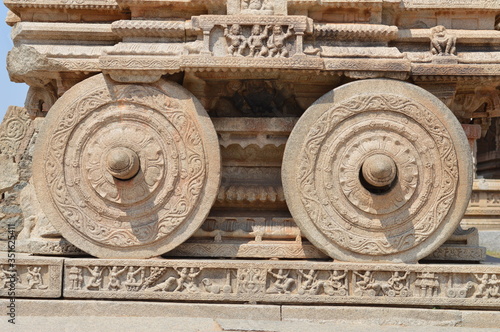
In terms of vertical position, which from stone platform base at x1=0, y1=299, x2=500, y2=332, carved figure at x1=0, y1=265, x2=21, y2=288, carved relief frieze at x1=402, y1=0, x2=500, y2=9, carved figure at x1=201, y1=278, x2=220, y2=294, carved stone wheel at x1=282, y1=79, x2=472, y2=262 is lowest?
stone platform base at x1=0, y1=299, x2=500, y2=332

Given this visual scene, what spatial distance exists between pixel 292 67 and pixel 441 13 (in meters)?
1.73

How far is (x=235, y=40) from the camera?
5109 mm

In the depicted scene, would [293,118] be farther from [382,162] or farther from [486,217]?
[486,217]

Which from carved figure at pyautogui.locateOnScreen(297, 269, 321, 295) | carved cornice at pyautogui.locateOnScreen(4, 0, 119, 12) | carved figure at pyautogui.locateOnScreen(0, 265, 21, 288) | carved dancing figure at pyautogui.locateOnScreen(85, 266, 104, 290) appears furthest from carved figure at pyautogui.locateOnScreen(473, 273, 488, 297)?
carved cornice at pyautogui.locateOnScreen(4, 0, 119, 12)

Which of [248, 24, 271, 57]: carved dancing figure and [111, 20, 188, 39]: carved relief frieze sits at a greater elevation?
[111, 20, 188, 39]: carved relief frieze

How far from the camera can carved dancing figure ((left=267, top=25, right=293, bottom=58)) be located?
510cm

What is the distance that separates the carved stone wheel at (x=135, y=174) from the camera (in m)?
5.18

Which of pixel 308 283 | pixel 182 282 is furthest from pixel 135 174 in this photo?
pixel 308 283

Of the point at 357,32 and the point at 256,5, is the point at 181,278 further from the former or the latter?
the point at 357,32

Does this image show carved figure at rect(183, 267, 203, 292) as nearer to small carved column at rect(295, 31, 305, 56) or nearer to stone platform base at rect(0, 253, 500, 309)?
stone platform base at rect(0, 253, 500, 309)

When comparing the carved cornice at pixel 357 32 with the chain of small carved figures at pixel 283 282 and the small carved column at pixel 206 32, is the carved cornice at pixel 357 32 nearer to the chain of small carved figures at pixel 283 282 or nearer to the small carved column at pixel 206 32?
the small carved column at pixel 206 32

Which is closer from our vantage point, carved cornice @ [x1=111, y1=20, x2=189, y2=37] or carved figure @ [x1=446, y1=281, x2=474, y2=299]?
carved figure @ [x1=446, y1=281, x2=474, y2=299]

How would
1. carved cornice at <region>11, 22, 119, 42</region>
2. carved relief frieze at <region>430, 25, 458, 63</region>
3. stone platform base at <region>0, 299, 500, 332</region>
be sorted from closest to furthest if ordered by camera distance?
stone platform base at <region>0, 299, 500, 332</region> < carved relief frieze at <region>430, 25, 458, 63</region> < carved cornice at <region>11, 22, 119, 42</region>

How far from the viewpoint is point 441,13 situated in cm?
571
